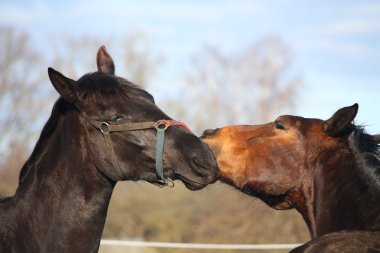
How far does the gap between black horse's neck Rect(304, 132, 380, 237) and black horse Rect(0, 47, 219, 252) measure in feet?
3.91

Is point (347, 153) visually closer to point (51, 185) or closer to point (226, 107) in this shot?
point (51, 185)

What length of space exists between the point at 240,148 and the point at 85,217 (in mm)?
1618

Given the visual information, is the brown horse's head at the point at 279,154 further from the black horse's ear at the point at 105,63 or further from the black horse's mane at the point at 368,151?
the black horse's ear at the point at 105,63

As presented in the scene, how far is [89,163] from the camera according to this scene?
3.66 m

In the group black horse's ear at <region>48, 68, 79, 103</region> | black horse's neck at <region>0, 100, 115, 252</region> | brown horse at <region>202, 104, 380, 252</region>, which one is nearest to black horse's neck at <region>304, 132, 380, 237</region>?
brown horse at <region>202, 104, 380, 252</region>

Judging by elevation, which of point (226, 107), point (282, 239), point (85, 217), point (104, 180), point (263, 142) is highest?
point (226, 107)

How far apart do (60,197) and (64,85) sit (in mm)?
723

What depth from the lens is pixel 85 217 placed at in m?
3.57

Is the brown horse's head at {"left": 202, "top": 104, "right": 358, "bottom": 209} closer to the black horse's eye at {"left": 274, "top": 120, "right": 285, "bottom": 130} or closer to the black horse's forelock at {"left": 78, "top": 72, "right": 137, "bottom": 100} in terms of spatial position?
the black horse's eye at {"left": 274, "top": 120, "right": 285, "bottom": 130}

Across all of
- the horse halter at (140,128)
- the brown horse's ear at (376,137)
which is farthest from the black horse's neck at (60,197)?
the brown horse's ear at (376,137)

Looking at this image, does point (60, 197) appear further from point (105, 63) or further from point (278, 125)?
point (278, 125)

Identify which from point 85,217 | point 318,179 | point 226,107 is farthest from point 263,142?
point 226,107

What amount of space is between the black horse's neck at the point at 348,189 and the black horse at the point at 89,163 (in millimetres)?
1192

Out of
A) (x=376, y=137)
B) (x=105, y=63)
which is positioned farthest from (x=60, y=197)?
(x=376, y=137)
